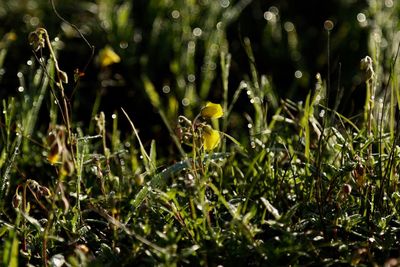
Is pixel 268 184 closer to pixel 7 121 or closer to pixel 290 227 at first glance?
pixel 290 227

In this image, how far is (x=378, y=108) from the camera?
241cm

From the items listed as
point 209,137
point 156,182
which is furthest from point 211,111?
point 156,182

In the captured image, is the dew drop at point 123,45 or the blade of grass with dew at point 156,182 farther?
the dew drop at point 123,45

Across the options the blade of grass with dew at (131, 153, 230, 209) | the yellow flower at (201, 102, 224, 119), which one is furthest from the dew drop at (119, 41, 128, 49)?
the yellow flower at (201, 102, 224, 119)

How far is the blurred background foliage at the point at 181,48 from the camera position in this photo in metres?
3.41

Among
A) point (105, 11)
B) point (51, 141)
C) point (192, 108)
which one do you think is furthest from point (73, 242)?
point (105, 11)

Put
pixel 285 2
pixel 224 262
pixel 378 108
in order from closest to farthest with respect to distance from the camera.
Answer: pixel 224 262
pixel 378 108
pixel 285 2

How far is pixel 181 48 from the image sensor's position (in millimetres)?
3578

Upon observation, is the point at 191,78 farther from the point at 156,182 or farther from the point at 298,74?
the point at 156,182

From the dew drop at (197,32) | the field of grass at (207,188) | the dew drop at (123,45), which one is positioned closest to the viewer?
the field of grass at (207,188)

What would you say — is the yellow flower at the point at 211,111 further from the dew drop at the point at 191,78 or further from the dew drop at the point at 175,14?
the dew drop at the point at 175,14

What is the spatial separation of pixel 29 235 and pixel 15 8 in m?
2.42

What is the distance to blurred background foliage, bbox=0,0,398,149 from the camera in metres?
3.41

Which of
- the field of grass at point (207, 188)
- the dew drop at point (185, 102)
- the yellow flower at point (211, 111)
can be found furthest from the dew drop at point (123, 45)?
the yellow flower at point (211, 111)
